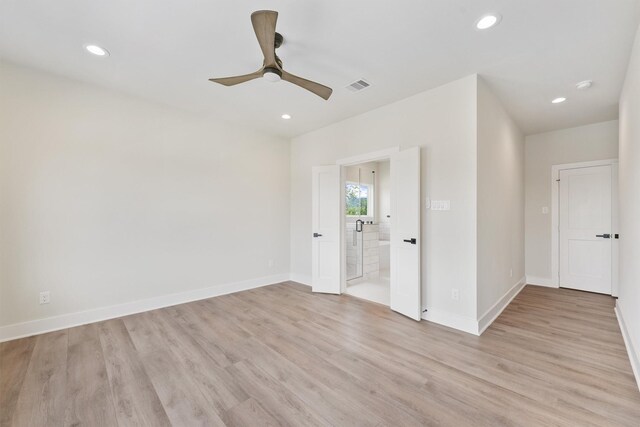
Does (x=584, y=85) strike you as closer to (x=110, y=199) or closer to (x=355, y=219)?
(x=355, y=219)

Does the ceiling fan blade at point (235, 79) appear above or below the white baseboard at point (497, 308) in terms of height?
above

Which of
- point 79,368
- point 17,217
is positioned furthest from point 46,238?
point 79,368

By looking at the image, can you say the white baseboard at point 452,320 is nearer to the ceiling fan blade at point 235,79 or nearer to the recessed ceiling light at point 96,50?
the ceiling fan blade at point 235,79

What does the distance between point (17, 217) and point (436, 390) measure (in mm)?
4322

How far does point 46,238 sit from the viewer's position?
297 centimetres

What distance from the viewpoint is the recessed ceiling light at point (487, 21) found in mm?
2088

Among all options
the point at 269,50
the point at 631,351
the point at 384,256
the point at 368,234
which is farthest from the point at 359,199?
the point at 269,50

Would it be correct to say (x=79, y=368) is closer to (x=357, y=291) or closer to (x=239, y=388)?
(x=239, y=388)

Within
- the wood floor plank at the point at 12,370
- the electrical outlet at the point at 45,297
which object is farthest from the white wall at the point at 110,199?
the wood floor plank at the point at 12,370

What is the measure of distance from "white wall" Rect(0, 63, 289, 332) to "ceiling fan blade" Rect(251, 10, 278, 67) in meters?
2.53

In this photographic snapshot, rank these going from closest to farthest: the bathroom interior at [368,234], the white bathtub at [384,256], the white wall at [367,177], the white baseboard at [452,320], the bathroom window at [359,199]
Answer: the white baseboard at [452,320], the bathroom interior at [368,234], the white bathtub at [384,256], the bathroom window at [359,199], the white wall at [367,177]

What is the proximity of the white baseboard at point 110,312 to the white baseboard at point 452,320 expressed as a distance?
294 cm

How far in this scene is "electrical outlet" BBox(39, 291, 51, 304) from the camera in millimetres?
2943

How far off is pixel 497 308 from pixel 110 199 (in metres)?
5.11
